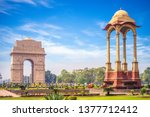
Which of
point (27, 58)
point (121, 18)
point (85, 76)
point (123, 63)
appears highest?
point (121, 18)

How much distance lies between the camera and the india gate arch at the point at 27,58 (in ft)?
127

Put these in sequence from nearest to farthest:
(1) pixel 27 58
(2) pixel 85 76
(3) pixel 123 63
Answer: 1. (3) pixel 123 63
2. (1) pixel 27 58
3. (2) pixel 85 76

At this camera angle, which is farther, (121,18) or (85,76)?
(85,76)

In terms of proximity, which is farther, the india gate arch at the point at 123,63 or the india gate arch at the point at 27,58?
the india gate arch at the point at 27,58

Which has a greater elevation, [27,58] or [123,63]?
[27,58]

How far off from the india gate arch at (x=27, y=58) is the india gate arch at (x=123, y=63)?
1406 cm

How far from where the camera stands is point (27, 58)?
142ft

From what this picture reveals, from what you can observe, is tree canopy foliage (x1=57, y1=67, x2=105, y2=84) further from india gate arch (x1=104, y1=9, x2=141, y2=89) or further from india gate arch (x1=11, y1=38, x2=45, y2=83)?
india gate arch (x1=104, y1=9, x2=141, y2=89)

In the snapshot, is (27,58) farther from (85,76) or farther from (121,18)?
(121,18)

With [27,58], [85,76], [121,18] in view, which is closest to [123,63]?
[121,18]

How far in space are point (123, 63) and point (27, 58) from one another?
67.6 feet

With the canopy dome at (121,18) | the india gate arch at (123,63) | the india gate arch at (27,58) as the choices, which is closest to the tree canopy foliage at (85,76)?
the india gate arch at (27,58)

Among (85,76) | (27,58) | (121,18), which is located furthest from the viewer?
(85,76)

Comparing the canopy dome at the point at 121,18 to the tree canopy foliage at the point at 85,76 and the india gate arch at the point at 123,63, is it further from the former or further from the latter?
the tree canopy foliage at the point at 85,76
